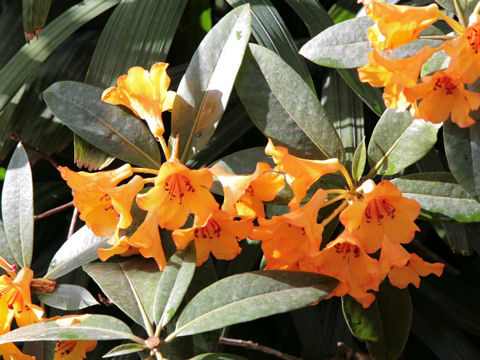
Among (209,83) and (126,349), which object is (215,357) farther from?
(209,83)

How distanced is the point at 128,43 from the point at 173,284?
1.73ft

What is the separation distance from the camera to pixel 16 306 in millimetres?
872

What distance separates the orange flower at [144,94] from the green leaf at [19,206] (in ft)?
0.79

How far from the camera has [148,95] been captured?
0.87m

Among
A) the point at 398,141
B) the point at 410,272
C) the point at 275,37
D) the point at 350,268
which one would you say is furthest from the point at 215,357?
the point at 275,37

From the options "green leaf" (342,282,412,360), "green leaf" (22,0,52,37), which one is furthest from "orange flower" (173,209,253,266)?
"green leaf" (22,0,52,37)

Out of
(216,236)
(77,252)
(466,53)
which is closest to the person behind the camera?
(466,53)

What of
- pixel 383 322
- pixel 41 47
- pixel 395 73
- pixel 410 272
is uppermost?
pixel 41 47

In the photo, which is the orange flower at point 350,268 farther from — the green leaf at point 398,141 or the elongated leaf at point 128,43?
the elongated leaf at point 128,43

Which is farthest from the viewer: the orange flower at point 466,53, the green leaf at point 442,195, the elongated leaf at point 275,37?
the elongated leaf at point 275,37

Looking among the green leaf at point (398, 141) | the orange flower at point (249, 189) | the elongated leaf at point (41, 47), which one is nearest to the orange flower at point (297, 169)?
the orange flower at point (249, 189)

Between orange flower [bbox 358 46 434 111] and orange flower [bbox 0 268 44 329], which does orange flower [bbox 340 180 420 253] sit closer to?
orange flower [bbox 358 46 434 111]

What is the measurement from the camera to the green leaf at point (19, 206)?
0.99m

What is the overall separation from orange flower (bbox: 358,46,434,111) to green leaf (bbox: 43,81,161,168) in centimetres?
38
